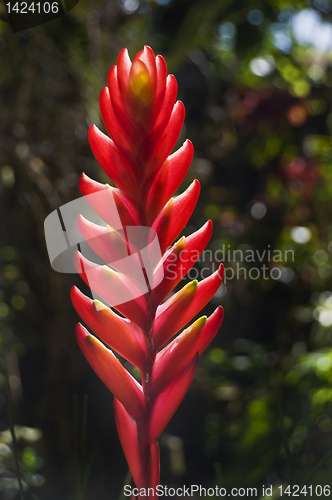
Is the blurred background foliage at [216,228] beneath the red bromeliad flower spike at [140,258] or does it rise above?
beneath

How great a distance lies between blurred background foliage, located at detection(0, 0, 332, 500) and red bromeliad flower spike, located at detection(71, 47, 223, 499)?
0.28 ft

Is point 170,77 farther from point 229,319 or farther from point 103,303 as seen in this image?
point 229,319

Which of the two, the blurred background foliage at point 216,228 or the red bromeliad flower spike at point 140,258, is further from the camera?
the blurred background foliage at point 216,228

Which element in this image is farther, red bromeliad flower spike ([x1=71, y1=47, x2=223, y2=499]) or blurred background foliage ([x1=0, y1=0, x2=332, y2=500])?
blurred background foliage ([x1=0, y1=0, x2=332, y2=500])

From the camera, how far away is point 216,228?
33.0 inches

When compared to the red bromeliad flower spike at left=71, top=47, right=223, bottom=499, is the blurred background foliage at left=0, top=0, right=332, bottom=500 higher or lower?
lower

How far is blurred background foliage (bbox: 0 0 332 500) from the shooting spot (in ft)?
1.49

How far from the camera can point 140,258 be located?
0.59ft

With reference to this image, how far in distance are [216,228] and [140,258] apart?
67 cm

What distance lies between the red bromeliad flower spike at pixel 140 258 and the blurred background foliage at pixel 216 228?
0.08 meters

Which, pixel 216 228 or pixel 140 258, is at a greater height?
pixel 140 258

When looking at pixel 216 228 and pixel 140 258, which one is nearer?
pixel 140 258

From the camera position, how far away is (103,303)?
182 millimetres

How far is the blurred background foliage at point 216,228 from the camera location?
1.49 feet
